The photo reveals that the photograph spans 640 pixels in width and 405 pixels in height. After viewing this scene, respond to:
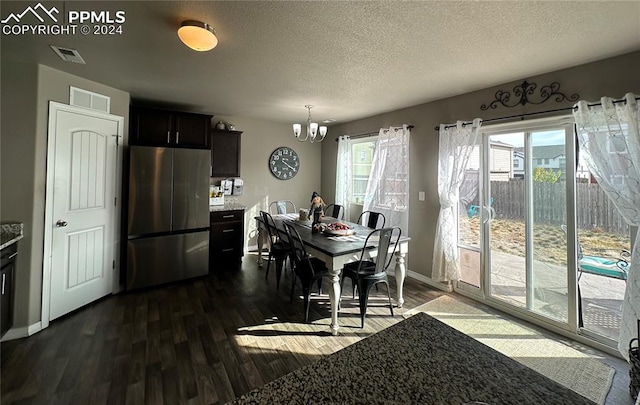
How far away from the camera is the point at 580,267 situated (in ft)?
8.32

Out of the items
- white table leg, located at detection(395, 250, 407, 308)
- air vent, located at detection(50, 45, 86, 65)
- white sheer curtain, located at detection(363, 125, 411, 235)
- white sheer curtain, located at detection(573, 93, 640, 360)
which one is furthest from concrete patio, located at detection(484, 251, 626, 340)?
air vent, located at detection(50, 45, 86, 65)

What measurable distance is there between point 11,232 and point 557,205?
5020 millimetres

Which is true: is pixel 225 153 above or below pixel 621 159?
above

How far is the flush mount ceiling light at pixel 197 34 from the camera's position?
1.78 m

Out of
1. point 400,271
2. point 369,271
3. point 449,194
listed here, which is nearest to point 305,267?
point 369,271

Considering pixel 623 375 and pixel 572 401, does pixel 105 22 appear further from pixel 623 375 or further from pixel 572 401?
pixel 623 375

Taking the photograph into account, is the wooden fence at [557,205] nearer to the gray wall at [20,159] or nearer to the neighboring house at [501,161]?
the neighboring house at [501,161]

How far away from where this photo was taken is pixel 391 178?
170 inches

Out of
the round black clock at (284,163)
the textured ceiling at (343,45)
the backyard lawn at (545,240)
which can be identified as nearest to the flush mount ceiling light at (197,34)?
the textured ceiling at (343,45)


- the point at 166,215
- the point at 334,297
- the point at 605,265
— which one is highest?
the point at 166,215

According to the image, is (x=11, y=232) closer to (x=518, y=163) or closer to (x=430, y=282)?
(x=430, y=282)

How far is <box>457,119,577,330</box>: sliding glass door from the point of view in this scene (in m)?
2.62

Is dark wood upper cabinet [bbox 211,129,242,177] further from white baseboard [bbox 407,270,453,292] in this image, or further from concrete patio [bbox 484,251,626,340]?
concrete patio [bbox 484,251,626,340]

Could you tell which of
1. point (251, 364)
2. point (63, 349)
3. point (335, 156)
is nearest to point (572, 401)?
point (251, 364)
